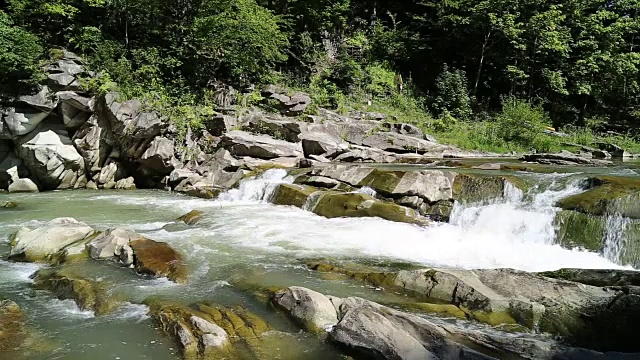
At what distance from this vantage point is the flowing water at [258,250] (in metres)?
5.43

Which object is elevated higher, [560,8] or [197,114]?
[560,8]

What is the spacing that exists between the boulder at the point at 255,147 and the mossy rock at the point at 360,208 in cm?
587

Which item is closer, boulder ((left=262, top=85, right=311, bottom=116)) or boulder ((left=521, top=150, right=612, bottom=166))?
boulder ((left=521, top=150, right=612, bottom=166))

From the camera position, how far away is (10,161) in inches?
698

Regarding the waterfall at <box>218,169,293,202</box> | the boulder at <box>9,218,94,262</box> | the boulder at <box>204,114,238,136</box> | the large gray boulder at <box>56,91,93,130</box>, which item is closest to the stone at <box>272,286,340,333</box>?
the boulder at <box>9,218,94,262</box>

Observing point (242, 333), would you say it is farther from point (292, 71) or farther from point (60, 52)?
point (292, 71)

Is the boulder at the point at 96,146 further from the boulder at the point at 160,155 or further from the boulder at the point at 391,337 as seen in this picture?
the boulder at the point at 391,337

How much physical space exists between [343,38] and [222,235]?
25220 millimetres

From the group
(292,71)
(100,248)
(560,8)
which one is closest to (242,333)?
(100,248)

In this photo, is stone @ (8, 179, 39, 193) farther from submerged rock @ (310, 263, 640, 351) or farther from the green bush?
submerged rock @ (310, 263, 640, 351)

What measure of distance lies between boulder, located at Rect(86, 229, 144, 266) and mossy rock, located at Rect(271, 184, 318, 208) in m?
5.43

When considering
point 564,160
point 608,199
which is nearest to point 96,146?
point 608,199

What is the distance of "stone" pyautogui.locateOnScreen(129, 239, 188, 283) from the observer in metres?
7.48

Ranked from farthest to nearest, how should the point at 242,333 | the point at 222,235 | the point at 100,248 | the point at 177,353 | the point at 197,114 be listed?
the point at 197,114, the point at 222,235, the point at 100,248, the point at 242,333, the point at 177,353
